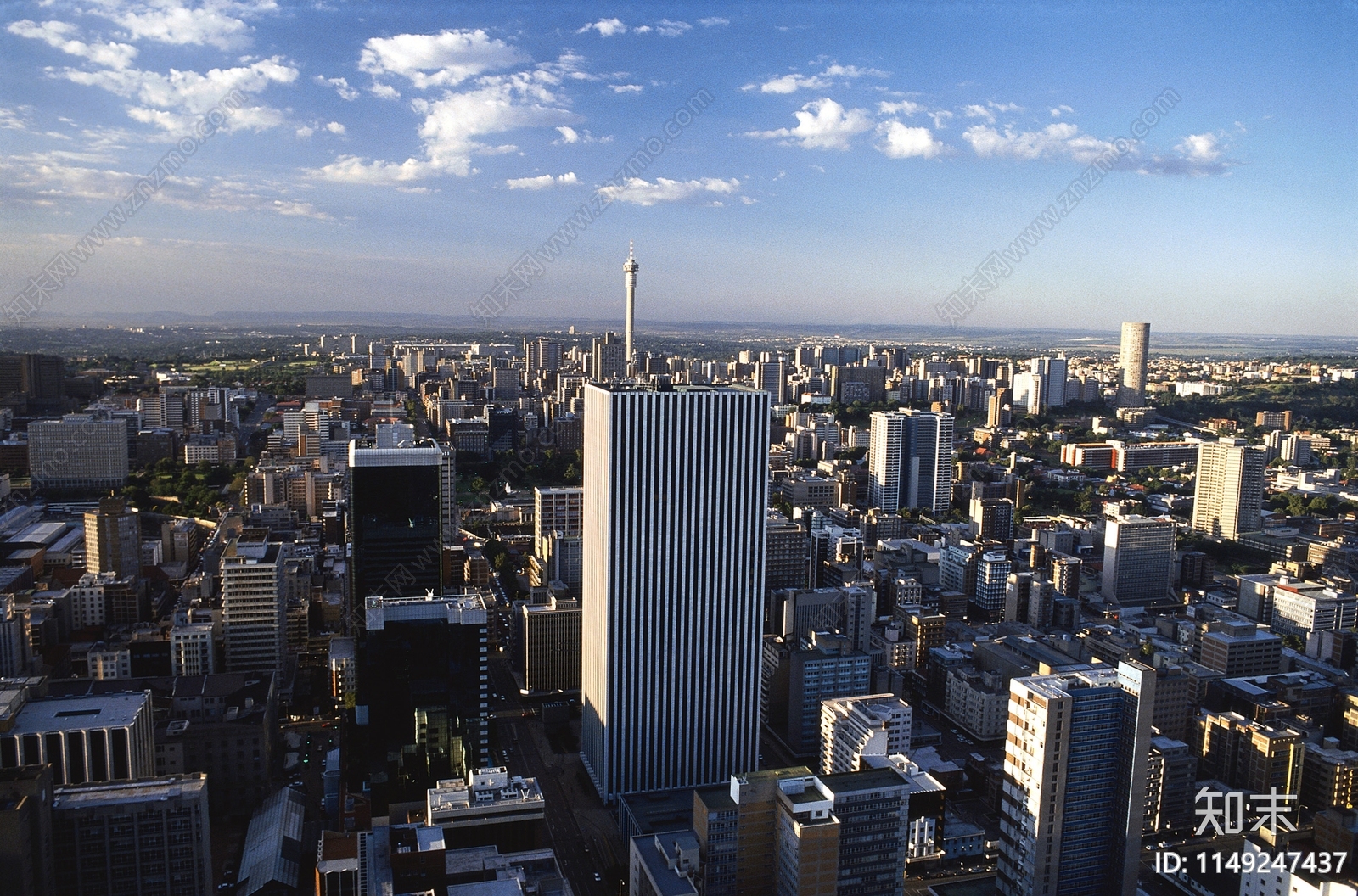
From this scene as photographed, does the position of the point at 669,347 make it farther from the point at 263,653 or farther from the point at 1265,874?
the point at 1265,874

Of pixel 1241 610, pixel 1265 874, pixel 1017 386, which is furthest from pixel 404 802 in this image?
pixel 1017 386

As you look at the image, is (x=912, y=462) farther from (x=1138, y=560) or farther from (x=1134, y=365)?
(x=1134, y=365)

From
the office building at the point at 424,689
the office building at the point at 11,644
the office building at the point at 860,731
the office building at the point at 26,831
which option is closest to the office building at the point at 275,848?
the office building at the point at 424,689

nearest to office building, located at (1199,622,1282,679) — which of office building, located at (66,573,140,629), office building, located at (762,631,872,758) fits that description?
office building, located at (762,631,872,758)

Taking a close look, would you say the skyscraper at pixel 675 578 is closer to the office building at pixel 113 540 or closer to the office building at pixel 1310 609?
the office building at pixel 113 540

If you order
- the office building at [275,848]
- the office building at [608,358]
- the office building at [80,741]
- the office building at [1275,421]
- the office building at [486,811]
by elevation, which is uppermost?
the office building at [608,358]

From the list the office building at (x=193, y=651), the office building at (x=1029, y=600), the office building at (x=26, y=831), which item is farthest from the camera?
the office building at (x=1029, y=600)

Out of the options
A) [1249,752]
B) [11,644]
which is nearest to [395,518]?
[11,644]
